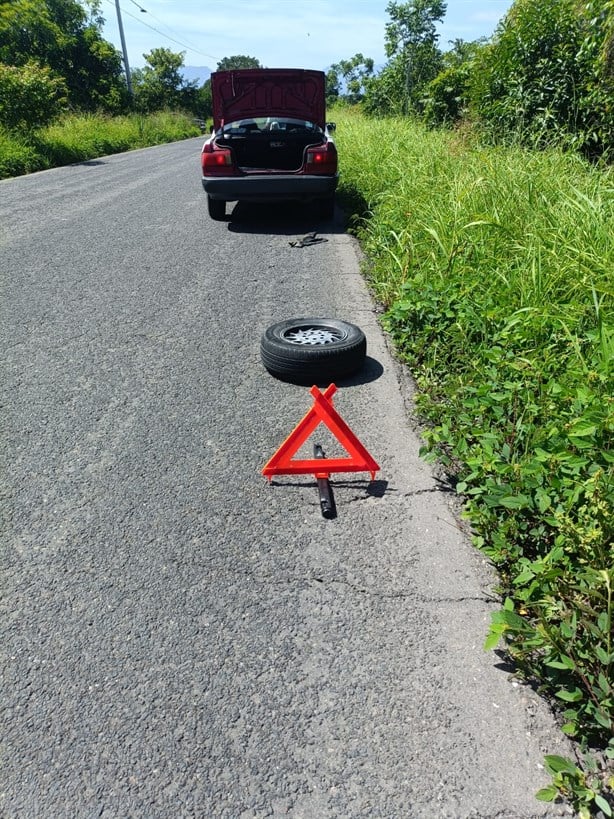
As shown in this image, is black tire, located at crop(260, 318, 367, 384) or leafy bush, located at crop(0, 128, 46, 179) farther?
leafy bush, located at crop(0, 128, 46, 179)

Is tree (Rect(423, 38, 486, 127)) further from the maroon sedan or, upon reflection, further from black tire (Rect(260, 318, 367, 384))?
black tire (Rect(260, 318, 367, 384))

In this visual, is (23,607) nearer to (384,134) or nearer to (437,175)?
(437,175)

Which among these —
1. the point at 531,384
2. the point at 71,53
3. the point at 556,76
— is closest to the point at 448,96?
the point at 556,76

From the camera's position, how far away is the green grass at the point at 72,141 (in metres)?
15.4

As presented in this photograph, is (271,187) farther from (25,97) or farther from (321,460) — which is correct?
(25,97)

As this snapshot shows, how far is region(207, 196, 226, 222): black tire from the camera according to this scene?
8834 millimetres

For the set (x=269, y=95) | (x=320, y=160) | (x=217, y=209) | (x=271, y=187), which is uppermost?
(x=269, y=95)

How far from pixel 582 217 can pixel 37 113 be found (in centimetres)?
1782

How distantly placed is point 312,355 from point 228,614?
2.03 metres

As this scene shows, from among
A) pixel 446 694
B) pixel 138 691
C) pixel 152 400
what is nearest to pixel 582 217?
pixel 152 400

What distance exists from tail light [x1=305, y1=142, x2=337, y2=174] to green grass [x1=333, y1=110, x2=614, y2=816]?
1.77 meters

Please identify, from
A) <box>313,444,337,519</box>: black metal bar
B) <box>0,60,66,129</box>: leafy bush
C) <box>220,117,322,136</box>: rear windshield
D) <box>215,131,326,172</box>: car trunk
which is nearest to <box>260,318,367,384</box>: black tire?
<box>313,444,337,519</box>: black metal bar

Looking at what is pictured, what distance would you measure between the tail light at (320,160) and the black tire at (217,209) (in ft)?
5.03

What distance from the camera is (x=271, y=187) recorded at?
7.94 metres
